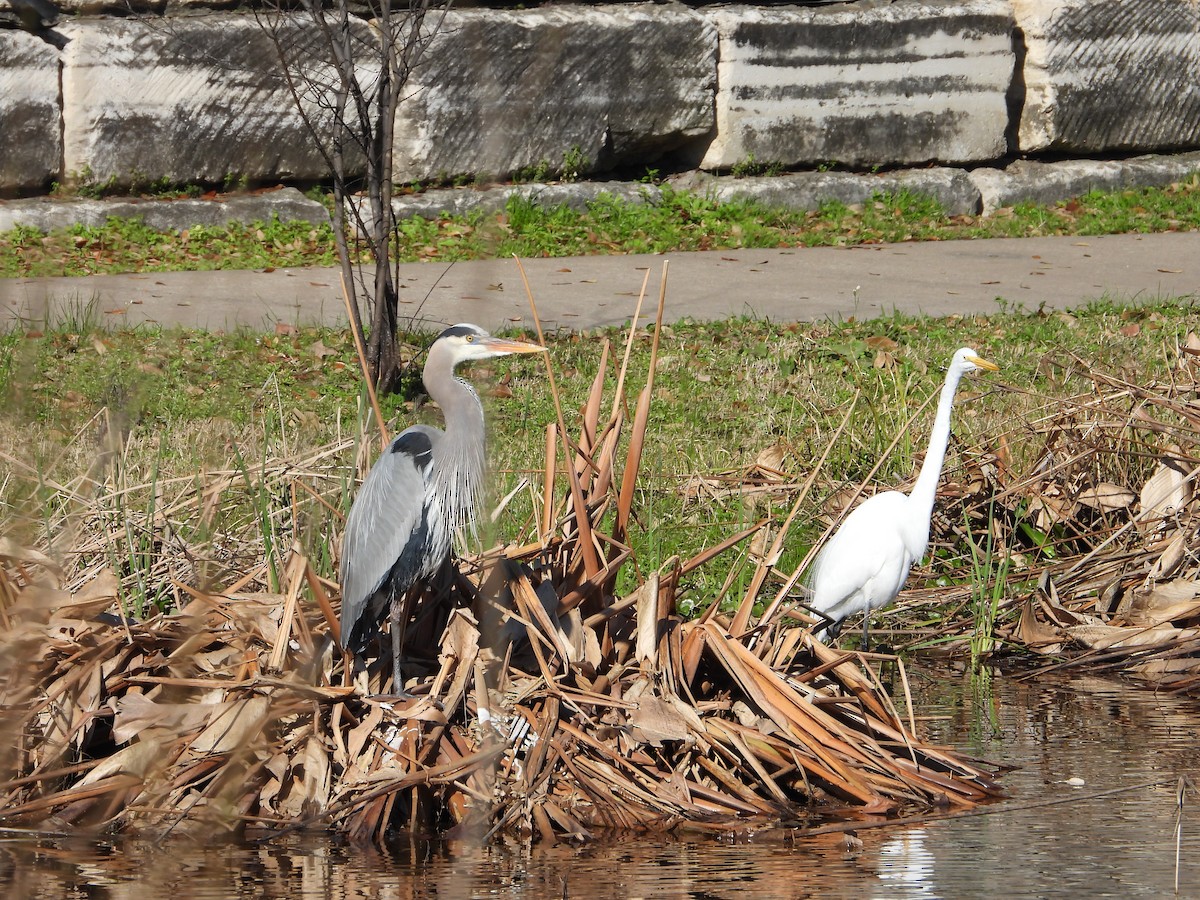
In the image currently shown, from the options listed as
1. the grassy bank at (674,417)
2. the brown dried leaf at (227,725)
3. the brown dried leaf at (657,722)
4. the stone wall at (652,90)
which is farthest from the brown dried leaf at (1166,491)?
the stone wall at (652,90)

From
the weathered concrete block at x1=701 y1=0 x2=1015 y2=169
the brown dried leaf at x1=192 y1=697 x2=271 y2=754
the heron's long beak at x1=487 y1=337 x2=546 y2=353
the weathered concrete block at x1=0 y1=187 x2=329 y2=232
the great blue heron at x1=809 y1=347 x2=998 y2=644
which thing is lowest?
the brown dried leaf at x1=192 y1=697 x2=271 y2=754

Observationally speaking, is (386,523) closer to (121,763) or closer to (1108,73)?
(121,763)

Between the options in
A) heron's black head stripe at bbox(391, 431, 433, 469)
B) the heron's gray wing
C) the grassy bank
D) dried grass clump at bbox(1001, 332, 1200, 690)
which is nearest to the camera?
the heron's gray wing

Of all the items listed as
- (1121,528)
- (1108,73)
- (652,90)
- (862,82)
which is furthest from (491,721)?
(1108,73)

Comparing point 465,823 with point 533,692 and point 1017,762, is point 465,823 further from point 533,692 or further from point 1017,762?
point 1017,762

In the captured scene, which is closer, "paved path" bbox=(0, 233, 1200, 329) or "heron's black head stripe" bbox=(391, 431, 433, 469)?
"heron's black head stripe" bbox=(391, 431, 433, 469)

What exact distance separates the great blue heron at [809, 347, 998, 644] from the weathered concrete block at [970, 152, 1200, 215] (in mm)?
6891

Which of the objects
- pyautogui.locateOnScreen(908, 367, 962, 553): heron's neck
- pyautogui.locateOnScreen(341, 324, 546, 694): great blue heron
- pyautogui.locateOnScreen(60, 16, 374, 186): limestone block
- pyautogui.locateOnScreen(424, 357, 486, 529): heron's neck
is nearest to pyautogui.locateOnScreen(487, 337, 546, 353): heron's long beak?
pyautogui.locateOnScreen(341, 324, 546, 694): great blue heron

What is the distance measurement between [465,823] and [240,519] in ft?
6.11

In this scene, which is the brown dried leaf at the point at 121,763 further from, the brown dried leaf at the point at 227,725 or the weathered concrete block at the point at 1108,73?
the weathered concrete block at the point at 1108,73

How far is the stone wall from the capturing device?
Result: 9.84 metres

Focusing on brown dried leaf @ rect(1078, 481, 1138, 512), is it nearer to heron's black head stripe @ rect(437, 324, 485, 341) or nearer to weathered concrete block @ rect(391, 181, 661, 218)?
heron's black head stripe @ rect(437, 324, 485, 341)

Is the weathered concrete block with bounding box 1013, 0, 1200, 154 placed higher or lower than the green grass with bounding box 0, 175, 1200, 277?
higher

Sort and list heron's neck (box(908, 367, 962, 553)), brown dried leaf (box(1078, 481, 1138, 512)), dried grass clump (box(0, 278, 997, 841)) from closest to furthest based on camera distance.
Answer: dried grass clump (box(0, 278, 997, 841))
heron's neck (box(908, 367, 962, 553))
brown dried leaf (box(1078, 481, 1138, 512))
